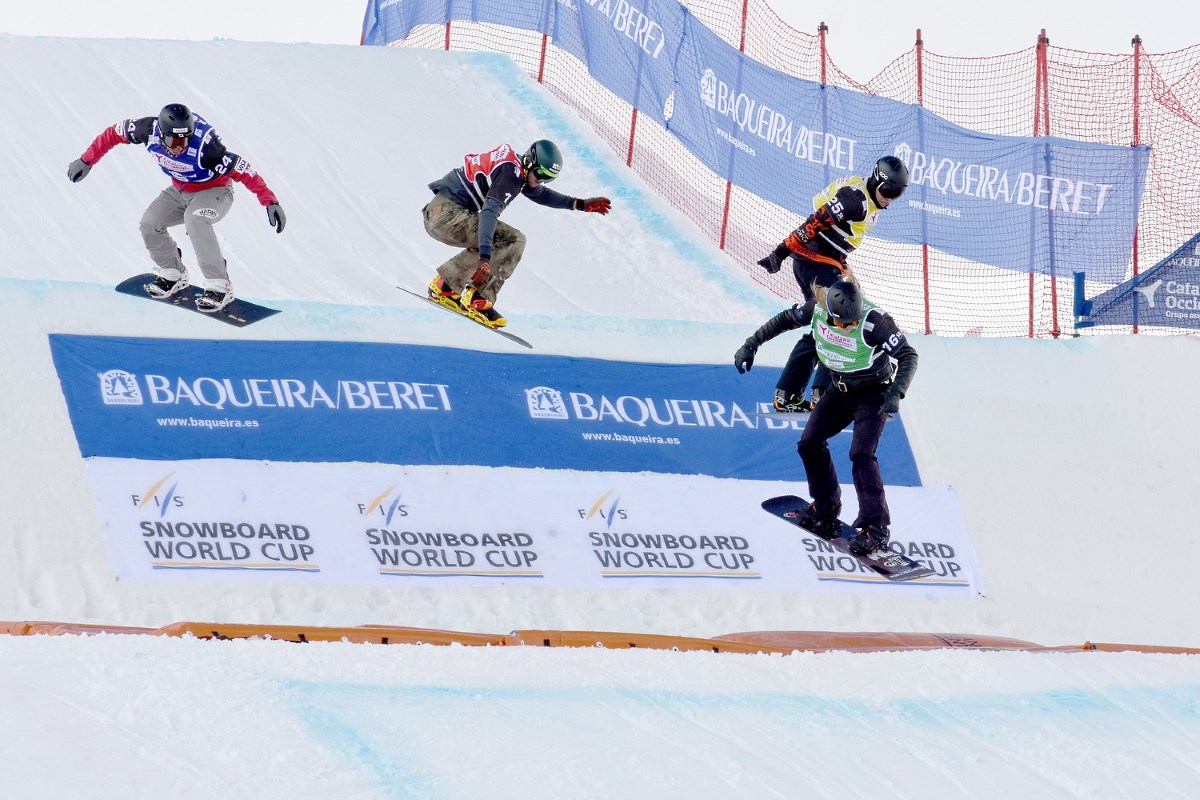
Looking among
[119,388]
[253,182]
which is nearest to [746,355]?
[253,182]

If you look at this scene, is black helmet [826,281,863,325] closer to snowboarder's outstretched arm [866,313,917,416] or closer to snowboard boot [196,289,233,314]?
snowboarder's outstretched arm [866,313,917,416]

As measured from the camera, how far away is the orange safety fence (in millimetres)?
8336

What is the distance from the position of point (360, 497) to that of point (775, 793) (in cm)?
500

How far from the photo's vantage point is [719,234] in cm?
1520

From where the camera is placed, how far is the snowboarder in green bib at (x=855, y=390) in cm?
861

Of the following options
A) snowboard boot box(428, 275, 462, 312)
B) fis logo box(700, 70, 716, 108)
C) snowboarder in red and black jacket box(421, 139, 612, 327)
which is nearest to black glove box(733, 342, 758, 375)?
snowboarder in red and black jacket box(421, 139, 612, 327)

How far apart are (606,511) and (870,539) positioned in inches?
93.7

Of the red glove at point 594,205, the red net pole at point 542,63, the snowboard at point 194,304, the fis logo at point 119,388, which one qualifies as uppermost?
the red net pole at point 542,63

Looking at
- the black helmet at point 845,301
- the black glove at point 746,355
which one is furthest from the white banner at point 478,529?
the black helmet at point 845,301

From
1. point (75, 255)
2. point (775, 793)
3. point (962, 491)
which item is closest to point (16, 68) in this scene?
point (75, 255)

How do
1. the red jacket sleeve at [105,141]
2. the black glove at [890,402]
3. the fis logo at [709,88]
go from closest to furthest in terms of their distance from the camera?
the black glove at [890,402] < the red jacket sleeve at [105,141] < the fis logo at [709,88]

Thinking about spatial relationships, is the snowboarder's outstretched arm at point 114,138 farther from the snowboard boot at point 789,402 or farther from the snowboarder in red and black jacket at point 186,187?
the snowboard boot at point 789,402

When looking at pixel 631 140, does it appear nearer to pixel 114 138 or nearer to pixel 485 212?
pixel 485 212

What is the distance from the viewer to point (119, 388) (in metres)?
10.3
